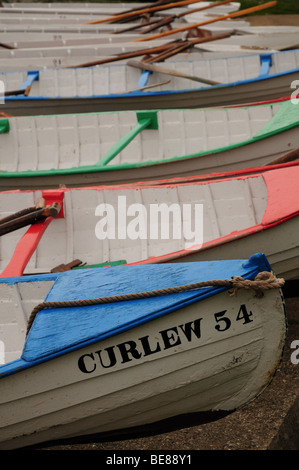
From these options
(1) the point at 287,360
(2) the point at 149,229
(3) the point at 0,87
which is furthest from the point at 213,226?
(3) the point at 0,87

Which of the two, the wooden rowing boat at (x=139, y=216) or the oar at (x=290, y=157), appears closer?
the wooden rowing boat at (x=139, y=216)

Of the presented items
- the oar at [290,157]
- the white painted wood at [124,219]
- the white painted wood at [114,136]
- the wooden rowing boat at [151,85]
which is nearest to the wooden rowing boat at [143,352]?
the white painted wood at [124,219]

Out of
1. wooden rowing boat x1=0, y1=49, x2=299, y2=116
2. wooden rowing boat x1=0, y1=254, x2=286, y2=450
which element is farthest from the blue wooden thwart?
wooden rowing boat x1=0, y1=49, x2=299, y2=116

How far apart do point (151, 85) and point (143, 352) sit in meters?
5.93

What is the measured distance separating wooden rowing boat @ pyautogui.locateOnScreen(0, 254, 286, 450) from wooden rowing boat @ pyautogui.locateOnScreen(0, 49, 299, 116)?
4962mm

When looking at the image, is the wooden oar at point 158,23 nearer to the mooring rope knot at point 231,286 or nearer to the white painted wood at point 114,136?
the white painted wood at point 114,136

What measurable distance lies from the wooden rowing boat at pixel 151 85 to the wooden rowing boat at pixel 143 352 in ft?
16.3

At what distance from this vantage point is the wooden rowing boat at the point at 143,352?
3.41m

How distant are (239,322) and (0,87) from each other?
7370 millimetres

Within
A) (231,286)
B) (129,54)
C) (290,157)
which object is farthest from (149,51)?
(231,286)

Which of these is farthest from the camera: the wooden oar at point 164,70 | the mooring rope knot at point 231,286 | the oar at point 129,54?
the oar at point 129,54

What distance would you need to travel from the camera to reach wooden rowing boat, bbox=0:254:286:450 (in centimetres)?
341

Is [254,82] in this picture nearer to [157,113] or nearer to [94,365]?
[157,113]

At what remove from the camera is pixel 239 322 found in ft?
11.3
